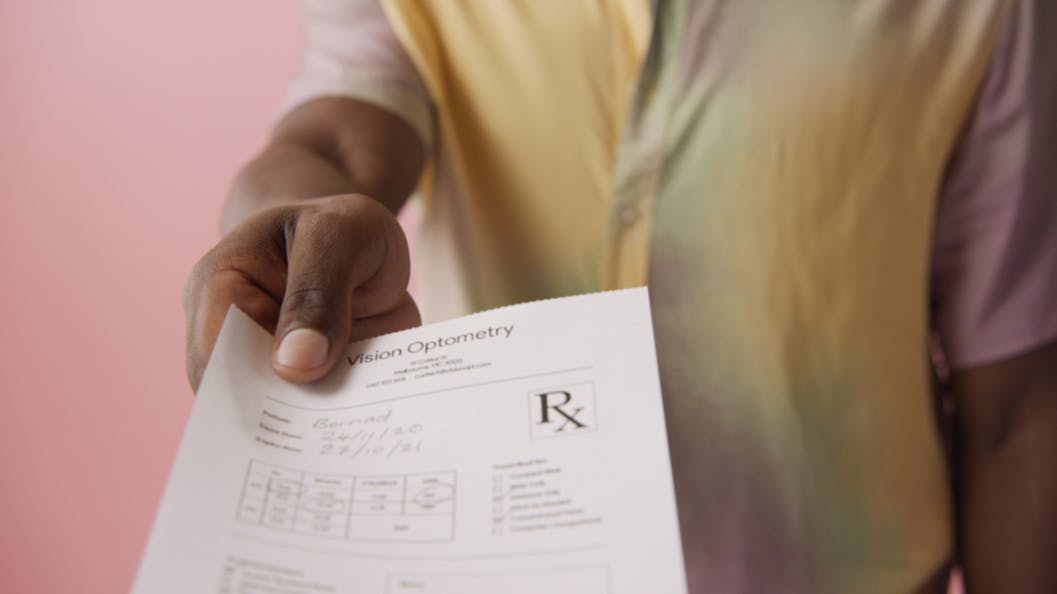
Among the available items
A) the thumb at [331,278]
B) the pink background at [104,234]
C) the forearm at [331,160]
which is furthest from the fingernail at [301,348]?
the pink background at [104,234]

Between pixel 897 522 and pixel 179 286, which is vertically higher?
pixel 179 286

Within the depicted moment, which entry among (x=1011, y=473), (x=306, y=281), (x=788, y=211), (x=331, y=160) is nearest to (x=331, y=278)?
(x=306, y=281)

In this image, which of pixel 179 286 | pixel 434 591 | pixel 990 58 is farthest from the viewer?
pixel 179 286

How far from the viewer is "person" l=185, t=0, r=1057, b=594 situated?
0.49m

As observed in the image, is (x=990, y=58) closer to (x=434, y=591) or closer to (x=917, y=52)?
(x=917, y=52)

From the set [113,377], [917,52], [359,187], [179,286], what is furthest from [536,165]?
[113,377]

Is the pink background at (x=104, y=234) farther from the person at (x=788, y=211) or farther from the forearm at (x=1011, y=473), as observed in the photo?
the forearm at (x=1011, y=473)

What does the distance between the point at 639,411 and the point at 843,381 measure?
12.7 inches

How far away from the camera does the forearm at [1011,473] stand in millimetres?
521

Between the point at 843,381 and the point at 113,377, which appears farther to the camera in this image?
the point at 113,377

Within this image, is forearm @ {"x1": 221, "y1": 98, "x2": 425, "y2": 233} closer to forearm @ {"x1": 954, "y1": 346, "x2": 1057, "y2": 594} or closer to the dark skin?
the dark skin

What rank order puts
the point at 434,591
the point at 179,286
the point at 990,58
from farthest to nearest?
the point at 179,286 → the point at 990,58 → the point at 434,591

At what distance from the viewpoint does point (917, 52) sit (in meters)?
0.49

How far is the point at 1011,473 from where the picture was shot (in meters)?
0.53
